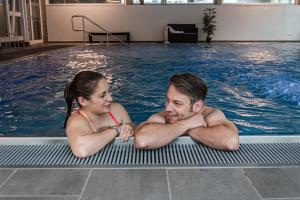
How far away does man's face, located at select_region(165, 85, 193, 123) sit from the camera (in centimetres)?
203

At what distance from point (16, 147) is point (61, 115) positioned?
6.80ft

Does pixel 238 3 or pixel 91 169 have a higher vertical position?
pixel 238 3

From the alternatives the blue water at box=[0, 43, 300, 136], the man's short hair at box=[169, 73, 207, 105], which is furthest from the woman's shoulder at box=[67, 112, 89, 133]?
the blue water at box=[0, 43, 300, 136]

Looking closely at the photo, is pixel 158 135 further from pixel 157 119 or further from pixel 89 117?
pixel 89 117

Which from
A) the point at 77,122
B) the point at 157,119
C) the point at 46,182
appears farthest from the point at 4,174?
the point at 157,119

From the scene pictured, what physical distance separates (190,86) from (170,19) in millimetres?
14784

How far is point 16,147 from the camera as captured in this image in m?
2.16

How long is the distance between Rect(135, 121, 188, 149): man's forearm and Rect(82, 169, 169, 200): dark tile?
0.30m

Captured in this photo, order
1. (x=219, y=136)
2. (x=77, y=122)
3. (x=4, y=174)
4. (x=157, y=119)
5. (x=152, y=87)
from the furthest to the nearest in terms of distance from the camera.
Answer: (x=152, y=87)
(x=157, y=119)
(x=77, y=122)
(x=219, y=136)
(x=4, y=174)

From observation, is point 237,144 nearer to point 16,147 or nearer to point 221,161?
point 221,161

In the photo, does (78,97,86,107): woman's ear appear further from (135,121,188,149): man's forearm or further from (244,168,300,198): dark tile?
(244,168,300,198): dark tile

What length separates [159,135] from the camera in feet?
6.60

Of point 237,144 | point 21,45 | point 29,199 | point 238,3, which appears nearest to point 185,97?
point 237,144

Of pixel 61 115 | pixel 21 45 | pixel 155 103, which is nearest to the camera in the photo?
pixel 61 115
